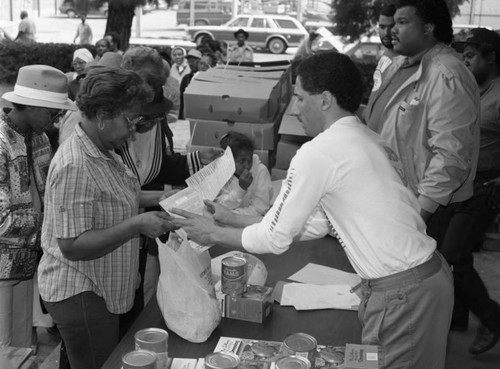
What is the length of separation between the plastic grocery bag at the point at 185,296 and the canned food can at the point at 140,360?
45cm

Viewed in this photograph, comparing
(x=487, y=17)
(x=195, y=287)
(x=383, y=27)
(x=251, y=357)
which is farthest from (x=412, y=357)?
(x=487, y=17)

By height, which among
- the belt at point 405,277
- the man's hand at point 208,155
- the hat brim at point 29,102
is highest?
the hat brim at point 29,102

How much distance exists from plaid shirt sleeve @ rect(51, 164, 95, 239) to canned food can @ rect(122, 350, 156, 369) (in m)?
0.56

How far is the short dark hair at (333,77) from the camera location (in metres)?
2.01

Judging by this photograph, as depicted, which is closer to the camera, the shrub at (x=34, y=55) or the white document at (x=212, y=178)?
the white document at (x=212, y=178)

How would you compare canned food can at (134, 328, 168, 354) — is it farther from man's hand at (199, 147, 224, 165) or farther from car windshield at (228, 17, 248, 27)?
car windshield at (228, 17, 248, 27)

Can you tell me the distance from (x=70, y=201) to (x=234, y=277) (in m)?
0.60

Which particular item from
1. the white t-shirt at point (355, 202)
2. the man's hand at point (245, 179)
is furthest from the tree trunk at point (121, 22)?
the white t-shirt at point (355, 202)

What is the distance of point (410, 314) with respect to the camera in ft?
6.62

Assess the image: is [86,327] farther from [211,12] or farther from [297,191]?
[211,12]

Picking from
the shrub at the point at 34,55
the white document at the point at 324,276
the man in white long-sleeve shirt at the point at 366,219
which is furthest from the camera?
the shrub at the point at 34,55

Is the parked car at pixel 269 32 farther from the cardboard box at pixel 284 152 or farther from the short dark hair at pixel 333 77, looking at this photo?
the short dark hair at pixel 333 77

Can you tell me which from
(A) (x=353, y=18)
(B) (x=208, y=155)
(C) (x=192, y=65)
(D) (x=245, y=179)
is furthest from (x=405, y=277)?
(C) (x=192, y=65)

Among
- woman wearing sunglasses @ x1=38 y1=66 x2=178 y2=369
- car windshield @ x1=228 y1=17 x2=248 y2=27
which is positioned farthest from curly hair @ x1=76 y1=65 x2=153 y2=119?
car windshield @ x1=228 y1=17 x2=248 y2=27
